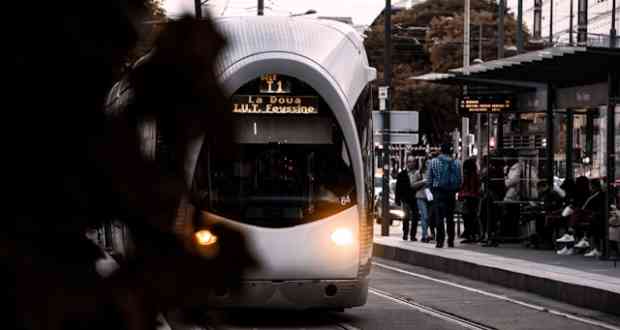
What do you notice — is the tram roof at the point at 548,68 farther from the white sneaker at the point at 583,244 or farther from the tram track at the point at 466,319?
the tram track at the point at 466,319

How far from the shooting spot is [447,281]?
19.6 m

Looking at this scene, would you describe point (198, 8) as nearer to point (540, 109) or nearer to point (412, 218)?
point (540, 109)

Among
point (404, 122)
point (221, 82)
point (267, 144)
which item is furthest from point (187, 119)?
point (404, 122)

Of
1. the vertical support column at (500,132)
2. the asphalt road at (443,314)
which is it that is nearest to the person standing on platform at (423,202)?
the vertical support column at (500,132)

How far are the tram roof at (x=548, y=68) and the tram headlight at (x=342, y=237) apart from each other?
688 centimetres

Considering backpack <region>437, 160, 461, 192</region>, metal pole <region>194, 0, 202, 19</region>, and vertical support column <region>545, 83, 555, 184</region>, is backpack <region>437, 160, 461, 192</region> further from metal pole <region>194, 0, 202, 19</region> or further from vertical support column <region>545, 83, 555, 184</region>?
metal pole <region>194, 0, 202, 19</region>

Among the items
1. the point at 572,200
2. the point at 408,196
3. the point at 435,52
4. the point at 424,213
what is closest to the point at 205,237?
the point at 572,200

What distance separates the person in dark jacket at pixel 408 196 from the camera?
27891mm

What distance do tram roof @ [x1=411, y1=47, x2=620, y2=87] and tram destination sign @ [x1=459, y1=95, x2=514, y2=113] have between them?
1.02ft

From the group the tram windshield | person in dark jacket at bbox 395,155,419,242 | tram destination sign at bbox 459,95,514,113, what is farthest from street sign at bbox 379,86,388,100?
the tram windshield

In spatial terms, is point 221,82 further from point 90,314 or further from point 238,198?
point 238,198

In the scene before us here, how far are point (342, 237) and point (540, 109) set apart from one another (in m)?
12.4

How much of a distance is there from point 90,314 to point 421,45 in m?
86.7

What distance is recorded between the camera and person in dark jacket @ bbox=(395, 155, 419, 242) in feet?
91.5
